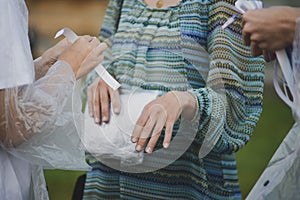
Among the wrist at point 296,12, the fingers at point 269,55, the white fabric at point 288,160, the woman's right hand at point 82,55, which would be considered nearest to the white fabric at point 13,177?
the woman's right hand at point 82,55

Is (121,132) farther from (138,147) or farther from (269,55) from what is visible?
(269,55)

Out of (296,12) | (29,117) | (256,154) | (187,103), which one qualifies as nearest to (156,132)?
(187,103)

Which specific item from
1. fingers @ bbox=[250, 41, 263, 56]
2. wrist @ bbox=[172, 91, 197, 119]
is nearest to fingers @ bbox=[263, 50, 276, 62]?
fingers @ bbox=[250, 41, 263, 56]

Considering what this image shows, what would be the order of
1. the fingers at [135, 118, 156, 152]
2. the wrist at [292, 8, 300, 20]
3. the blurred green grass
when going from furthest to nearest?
the blurred green grass → the fingers at [135, 118, 156, 152] → the wrist at [292, 8, 300, 20]

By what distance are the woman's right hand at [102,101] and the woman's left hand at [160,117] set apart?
0.13 metres

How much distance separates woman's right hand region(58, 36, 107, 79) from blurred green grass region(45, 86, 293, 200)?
7.10 feet

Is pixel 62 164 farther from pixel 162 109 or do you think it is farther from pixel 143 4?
pixel 143 4

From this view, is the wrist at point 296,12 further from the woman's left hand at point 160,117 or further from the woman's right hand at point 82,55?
the woman's right hand at point 82,55

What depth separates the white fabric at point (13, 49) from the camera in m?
1.73

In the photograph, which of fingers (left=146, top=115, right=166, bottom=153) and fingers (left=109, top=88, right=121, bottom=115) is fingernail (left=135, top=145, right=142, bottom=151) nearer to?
fingers (left=146, top=115, right=166, bottom=153)

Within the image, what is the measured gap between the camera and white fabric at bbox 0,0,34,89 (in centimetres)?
173

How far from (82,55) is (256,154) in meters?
3.88

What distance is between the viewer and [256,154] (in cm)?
562

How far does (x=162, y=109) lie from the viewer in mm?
1853
